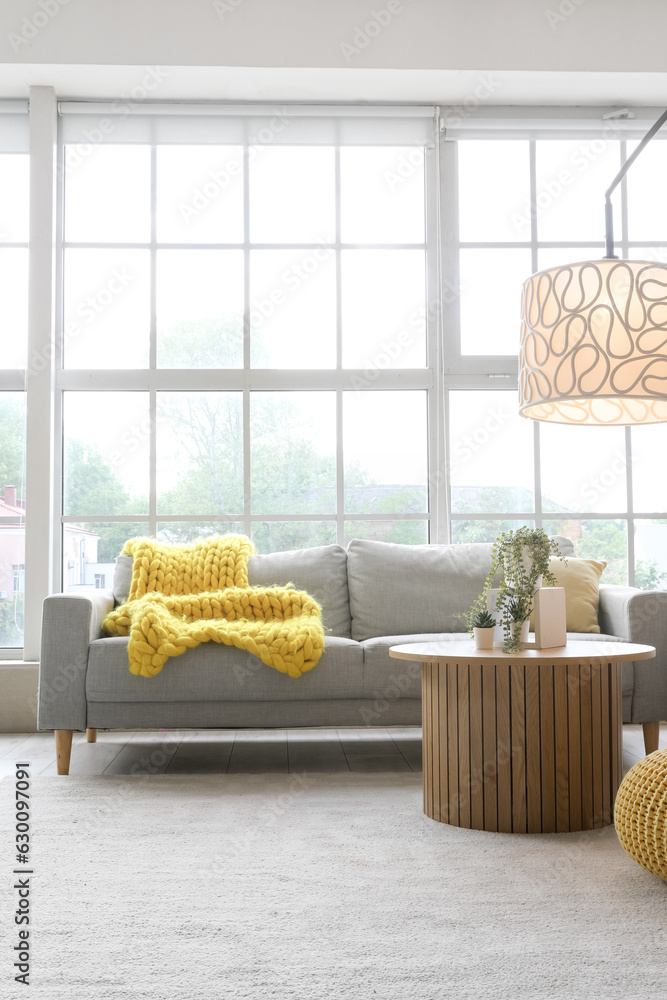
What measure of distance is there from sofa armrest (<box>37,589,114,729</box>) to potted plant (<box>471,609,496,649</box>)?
56.0 inches

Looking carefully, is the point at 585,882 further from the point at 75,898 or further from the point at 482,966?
the point at 75,898

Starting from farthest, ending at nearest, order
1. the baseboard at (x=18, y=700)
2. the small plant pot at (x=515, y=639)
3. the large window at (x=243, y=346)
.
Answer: the large window at (x=243, y=346), the baseboard at (x=18, y=700), the small plant pot at (x=515, y=639)

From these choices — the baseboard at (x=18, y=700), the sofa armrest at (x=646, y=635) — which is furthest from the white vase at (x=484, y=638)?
the baseboard at (x=18, y=700)

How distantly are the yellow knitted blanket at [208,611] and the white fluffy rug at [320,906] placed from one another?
55 centimetres

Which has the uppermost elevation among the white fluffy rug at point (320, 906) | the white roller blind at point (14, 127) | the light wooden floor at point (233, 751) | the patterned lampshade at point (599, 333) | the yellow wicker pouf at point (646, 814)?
the white roller blind at point (14, 127)


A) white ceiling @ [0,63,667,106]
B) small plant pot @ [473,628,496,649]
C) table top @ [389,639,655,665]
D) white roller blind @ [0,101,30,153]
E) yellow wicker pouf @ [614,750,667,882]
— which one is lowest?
yellow wicker pouf @ [614,750,667,882]

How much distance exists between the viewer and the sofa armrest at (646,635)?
3104mm

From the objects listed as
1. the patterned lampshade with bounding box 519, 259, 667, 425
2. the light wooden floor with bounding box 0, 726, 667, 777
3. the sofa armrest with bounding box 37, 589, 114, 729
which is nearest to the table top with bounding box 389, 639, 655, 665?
the patterned lampshade with bounding box 519, 259, 667, 425

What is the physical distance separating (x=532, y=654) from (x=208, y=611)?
141 centimetres

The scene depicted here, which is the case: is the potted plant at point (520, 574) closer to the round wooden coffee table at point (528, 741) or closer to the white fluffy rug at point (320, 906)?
the round wooden coffee table at point (528, 741)

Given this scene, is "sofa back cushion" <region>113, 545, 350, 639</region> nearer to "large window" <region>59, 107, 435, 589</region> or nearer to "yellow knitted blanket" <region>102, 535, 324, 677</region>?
"yellow knitted blanket" <region>102, 535, 324, 677</region>

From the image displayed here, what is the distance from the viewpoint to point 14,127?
436 centimetres

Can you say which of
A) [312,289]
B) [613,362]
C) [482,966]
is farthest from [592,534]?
[482,966]

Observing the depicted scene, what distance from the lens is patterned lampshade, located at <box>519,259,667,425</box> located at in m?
2.19
